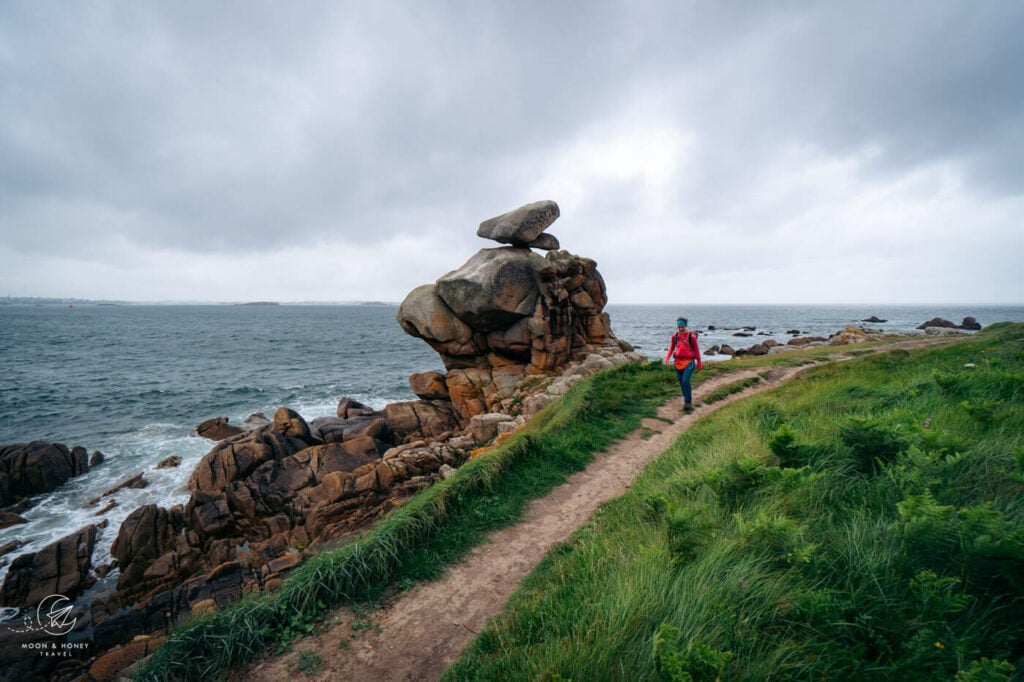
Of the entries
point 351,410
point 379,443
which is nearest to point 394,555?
point 379,443

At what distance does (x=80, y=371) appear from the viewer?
142 ft

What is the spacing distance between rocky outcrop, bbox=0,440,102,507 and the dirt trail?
878 inches

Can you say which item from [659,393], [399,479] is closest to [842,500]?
[659,393]

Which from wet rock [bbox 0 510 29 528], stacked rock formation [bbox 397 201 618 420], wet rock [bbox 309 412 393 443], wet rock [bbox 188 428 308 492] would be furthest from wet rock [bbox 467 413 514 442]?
wet rock [bbox 0 510 29 528]

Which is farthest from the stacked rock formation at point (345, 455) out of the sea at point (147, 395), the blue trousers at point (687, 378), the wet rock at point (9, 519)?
the blue trousers at point (687, 378)

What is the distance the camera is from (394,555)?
19.6 ft

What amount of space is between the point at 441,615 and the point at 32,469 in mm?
24132

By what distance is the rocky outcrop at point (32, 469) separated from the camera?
682 inches

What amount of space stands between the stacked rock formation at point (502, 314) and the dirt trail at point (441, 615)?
18259mm

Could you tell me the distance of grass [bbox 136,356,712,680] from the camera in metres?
4.69

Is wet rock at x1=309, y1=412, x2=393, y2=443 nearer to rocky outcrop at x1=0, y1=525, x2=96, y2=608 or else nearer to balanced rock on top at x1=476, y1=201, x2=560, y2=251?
rocky outcrop at x1=0, y1=525, x2=96, y2=608

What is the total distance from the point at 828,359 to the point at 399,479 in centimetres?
2223

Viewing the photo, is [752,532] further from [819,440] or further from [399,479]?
[399,479]

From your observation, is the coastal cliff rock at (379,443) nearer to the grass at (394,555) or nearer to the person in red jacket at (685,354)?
the grass at (394,555)
